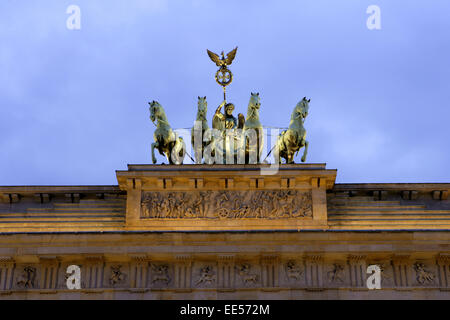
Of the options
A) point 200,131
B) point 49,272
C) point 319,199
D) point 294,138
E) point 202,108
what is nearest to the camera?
point 49,272

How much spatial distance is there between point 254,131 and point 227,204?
2467 mm

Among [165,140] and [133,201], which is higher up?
[165,140]

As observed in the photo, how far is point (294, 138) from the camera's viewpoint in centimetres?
2542

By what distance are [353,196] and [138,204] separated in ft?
17.7

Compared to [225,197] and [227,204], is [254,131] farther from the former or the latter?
[227,204]

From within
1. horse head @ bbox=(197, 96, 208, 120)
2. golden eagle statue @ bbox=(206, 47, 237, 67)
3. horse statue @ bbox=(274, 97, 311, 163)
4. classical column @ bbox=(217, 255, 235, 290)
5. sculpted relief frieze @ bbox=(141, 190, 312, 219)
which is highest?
golden eagle statue @ bbox=(206, 47, 237, 67)

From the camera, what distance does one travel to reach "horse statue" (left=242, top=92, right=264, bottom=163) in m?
25.8

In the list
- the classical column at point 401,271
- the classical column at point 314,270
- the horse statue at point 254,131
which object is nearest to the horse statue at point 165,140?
the horse statue at point 254,131

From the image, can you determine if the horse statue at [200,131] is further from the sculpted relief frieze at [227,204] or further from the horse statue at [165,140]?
the sculpted relief frieze at [227,204]

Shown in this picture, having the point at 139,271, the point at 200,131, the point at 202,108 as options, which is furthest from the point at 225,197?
the point at 202,108

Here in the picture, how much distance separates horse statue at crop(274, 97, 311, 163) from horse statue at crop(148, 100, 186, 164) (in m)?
2.54

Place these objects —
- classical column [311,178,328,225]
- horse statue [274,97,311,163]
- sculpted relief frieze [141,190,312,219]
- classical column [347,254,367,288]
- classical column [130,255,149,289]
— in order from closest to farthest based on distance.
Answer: classical column [347,254,367,288] < classical column [130,255,149,289] < classical column [311,178,328,225] < sculpted relief frieze [141,190,312,219] < horse statue [274,97,311,163]

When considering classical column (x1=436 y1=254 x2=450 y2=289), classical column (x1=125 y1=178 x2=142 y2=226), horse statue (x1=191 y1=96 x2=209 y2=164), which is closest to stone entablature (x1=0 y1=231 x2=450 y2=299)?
classical column (x1=436 y1=254 x2=450 y2=289)

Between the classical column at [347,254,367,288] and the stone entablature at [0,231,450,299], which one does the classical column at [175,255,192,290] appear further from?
the classical column at [347,254,367,288]
